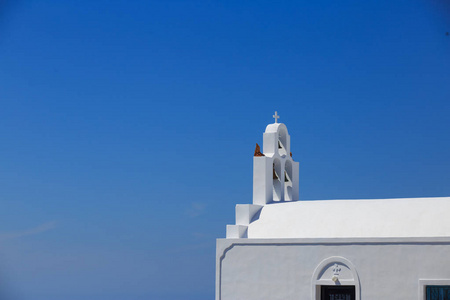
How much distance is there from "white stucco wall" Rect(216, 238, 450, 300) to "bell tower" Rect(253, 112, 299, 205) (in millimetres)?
3083

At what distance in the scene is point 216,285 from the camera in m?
24.9

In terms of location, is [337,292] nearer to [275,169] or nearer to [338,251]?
[338,251]

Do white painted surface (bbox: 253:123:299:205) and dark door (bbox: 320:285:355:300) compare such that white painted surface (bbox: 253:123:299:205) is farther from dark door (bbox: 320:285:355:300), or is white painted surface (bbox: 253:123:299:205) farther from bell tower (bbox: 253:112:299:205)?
dark door (bbox: 320:285:355:300)

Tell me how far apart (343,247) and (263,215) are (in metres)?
3.88

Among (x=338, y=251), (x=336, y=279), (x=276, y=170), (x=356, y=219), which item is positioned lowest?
(x=336, y=279)

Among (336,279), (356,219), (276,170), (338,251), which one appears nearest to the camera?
(336,279)

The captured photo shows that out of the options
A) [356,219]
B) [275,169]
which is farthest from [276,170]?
[356,219]

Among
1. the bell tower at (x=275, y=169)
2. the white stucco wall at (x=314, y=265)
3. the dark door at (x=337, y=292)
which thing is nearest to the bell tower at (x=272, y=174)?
the bell tower at (x=275, y=169)

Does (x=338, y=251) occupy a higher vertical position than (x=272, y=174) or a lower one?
lower

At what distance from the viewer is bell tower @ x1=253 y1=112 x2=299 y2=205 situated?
27203mm

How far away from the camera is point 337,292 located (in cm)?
2344

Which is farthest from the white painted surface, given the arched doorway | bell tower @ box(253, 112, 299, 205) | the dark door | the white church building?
the dark door

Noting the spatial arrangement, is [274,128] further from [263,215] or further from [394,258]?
[394,258]

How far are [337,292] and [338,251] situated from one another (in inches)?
55.6
